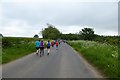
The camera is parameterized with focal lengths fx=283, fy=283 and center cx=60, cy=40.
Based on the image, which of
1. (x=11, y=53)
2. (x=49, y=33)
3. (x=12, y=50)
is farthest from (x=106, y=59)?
(x=49, y=33)

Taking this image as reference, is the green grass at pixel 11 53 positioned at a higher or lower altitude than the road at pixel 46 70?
higher

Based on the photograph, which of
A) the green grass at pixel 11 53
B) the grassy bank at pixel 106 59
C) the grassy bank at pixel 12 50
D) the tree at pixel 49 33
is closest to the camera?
the grassy bank at pixel 106 59

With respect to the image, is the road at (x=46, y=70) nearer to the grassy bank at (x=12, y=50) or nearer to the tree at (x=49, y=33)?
the grassy bank at (x=12, y=50)

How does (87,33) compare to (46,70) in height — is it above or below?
above

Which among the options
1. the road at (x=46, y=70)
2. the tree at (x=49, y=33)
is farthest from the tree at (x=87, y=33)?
the road at (x=46, y=70)

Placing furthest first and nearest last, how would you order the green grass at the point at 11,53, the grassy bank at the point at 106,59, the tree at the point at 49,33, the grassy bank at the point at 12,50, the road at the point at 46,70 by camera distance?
the tree at the point at 49,33
the grassy bank at the point at 12,50
the green grass at the point at 11,53
the grassy bank at the point at 106,59
the road at the point at 46,70

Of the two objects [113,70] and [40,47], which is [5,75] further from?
[40,47]

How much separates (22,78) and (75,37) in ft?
570

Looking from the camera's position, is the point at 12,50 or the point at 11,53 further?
the point at 12,50

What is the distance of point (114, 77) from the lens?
12.9 meters

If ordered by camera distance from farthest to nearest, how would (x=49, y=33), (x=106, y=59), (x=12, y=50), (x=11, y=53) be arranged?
(x=49, y=33)
(x=12, y=50)
(x=11, y=53)
(x=106, y=59)

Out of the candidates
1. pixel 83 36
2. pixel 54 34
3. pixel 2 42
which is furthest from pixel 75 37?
pixel 2 42

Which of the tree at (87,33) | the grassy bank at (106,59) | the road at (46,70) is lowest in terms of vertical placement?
the road at (46,70)

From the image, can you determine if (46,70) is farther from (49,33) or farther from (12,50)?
(49,33)
